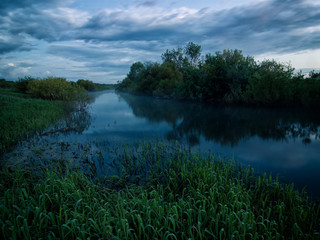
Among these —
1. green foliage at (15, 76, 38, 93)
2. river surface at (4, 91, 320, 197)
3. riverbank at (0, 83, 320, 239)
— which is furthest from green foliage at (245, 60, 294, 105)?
green foliage at (15, 76, 38, 93)

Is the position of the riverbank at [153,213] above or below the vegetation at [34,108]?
below

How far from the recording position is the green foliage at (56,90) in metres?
27.8

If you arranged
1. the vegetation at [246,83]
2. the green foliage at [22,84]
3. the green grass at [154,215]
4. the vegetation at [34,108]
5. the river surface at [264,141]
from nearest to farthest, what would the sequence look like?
the green grass at [154,215]
the river surface at [264,141]
the vegetation at [34,108]
the vegetation at [246,83]
the green foliage at [22,84]

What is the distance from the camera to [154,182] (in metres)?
6.43

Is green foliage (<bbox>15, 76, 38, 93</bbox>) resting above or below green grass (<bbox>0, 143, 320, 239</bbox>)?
above

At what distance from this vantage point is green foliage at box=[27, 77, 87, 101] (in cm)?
2783

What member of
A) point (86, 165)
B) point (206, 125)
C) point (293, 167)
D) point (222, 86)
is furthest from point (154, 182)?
point (222, 86)

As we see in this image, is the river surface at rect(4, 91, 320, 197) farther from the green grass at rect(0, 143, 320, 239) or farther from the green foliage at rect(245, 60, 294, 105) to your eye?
the green foliage at rect(245, 60, 294, 105)

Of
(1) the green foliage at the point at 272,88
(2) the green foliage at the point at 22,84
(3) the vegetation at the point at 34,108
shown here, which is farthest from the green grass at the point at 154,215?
(2) the green foliage at the point at 22,84

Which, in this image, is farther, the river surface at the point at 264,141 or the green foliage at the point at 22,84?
the green foliage at the point at 22,84

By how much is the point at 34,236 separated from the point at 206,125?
1600 cm

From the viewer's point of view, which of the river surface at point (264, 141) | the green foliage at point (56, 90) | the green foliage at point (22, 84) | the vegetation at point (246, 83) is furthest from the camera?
the green foliage at point (22, 84)

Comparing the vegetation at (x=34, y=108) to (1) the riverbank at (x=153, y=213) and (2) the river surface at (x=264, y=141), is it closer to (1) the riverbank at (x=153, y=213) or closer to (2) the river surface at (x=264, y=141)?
(2) the river surface at (x=264, y=141)

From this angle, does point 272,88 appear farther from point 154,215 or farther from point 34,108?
point 34,108
